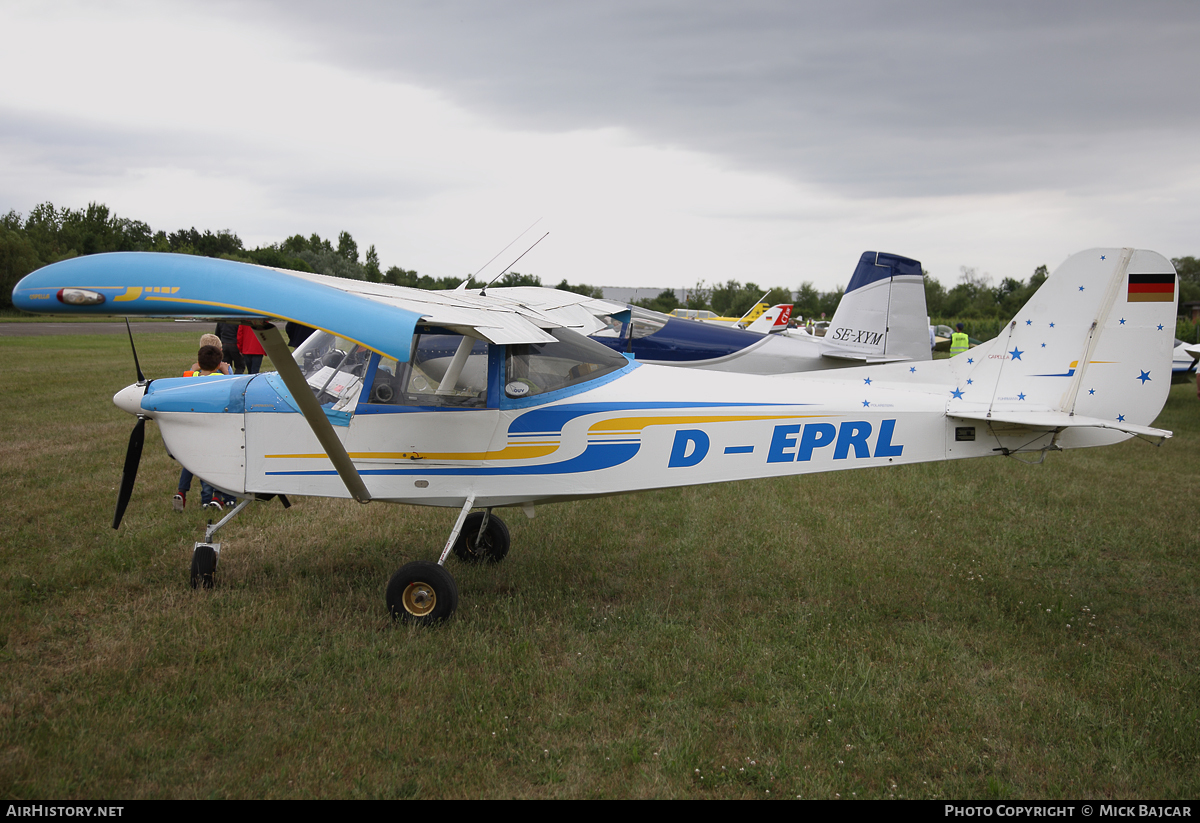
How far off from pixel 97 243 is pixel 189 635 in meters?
60.9

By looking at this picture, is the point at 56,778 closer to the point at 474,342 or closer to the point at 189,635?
the point at 189,635

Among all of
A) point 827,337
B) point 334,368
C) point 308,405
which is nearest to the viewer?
point 308,405

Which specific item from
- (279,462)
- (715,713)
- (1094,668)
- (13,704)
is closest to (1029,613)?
(1094,668)

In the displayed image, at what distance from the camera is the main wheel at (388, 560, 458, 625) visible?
454 centimetres

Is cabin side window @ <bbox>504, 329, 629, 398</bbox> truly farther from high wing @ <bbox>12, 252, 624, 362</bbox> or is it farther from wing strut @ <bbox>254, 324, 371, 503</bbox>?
high wing @ <bbox>12, 252, 624, 362</bbox>

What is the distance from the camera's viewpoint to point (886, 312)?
11438 mm

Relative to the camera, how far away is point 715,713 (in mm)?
3756

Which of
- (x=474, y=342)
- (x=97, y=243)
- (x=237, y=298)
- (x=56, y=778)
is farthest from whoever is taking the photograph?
(x=97, y=243)

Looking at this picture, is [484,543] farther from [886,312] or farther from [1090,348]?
[886,312]

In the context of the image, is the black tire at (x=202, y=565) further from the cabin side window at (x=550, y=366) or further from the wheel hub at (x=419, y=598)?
the cabin side window at (x=550, y=366)

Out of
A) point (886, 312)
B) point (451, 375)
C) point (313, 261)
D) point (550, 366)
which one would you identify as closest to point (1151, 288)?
point (550, 366)

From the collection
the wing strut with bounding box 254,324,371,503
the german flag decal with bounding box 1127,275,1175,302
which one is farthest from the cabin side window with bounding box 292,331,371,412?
the german flag decal with bounding box 1127,275,1175,302

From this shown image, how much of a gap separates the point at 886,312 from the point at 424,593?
31.0 feet

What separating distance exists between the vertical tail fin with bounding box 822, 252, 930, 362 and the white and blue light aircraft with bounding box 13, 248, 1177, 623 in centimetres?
650
